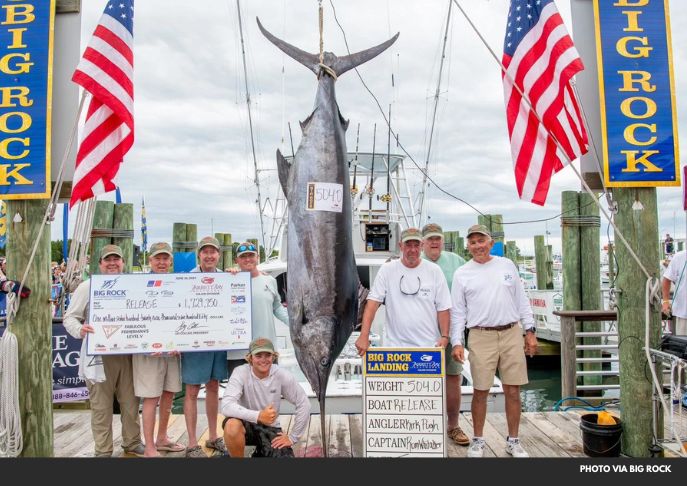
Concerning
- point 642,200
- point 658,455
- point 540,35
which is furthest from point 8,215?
point 658,455

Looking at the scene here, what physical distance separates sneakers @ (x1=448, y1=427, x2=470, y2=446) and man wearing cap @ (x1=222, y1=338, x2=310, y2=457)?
1.06 meters

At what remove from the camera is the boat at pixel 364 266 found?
15.2 feet

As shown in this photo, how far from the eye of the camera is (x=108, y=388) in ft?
11.0

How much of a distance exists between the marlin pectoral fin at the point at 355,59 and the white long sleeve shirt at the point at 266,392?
1.69 metres

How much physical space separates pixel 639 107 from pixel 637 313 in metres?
1.20

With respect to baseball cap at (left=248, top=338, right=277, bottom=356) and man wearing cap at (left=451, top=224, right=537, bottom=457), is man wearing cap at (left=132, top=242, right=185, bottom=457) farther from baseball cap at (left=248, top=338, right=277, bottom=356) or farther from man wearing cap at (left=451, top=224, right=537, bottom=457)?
man wearing cap at (left=451, top=224, right=537, bottom=457)

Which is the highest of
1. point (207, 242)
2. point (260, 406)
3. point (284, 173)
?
point (284, 173)

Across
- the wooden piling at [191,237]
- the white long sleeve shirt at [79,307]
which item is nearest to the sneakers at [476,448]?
the white long sleeve shirt at [79,307]

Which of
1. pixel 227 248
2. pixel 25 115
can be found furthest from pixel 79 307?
pixel 227 248

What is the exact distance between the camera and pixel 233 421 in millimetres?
3000

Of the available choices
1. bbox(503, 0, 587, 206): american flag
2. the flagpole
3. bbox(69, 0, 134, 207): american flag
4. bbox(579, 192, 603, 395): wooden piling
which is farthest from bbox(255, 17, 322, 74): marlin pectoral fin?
bbox(579, 192, 603, 395): wooden piling

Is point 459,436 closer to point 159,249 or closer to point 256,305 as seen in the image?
point 256,305

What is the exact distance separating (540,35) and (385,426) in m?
2.49
